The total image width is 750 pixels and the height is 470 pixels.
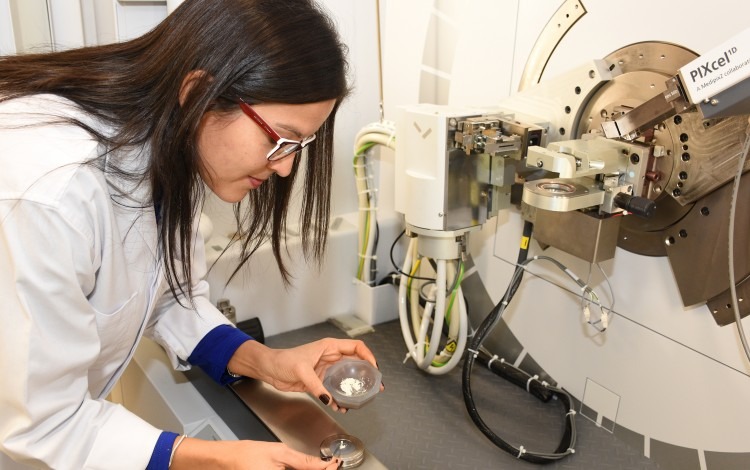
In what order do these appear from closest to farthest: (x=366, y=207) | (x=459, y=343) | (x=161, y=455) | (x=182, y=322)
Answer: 1. (x=161, y=455)
2. (x=182, y=322)
3. (x=459, y=343)
4. (x=366, y=207)

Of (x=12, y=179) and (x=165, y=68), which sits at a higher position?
(x=165, y=68)

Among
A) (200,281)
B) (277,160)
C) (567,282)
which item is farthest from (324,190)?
(567,282)

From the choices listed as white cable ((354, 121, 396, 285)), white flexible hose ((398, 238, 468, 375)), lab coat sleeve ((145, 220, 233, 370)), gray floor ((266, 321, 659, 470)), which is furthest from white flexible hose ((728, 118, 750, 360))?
lab coat sleeve ((145, 220, 233, 370))

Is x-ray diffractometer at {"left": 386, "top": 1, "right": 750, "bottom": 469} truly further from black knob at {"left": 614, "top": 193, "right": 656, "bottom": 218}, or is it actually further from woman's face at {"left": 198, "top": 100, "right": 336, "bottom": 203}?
woman's face at {"left": 198, "top": 100, "right": 336, "bottom": 203}

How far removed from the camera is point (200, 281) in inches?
52.7

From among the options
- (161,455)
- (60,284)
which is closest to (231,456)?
(161,455)

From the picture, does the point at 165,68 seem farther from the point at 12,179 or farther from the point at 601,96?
the point at 601,96

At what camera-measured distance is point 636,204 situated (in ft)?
3.50

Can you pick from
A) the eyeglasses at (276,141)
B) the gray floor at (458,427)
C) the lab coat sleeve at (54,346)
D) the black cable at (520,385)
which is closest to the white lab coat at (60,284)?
the lab coat sleeve at (54,346)

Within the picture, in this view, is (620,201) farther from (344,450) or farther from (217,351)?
(217,351)

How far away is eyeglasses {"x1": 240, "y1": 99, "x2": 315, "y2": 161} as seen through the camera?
2.78 ft

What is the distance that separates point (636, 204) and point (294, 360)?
676 mm

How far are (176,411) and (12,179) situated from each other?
0.68 m

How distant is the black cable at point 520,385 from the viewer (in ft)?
4.17
